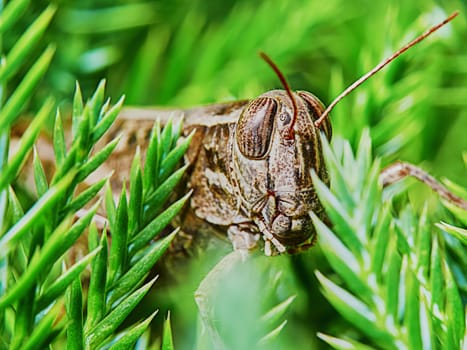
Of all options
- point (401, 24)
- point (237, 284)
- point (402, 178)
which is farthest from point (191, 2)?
point (237, 284)

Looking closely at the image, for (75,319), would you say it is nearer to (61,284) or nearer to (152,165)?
(61,284)

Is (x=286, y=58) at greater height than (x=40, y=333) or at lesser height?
greater

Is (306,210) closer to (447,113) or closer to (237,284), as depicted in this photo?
(237,284)

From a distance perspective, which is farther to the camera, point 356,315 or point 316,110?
point 316,110

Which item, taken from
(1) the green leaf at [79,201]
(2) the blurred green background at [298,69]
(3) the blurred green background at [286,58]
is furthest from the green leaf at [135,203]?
(3) the blurred green background at [286,58]

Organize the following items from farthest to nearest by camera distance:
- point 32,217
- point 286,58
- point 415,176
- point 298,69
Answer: point 298,69
point 286,58
point 415,176
point 32,217

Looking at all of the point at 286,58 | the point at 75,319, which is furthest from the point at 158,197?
the point at 286,58

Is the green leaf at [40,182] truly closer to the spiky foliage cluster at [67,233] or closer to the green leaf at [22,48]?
the spiky foliage cluster at [67,233]
